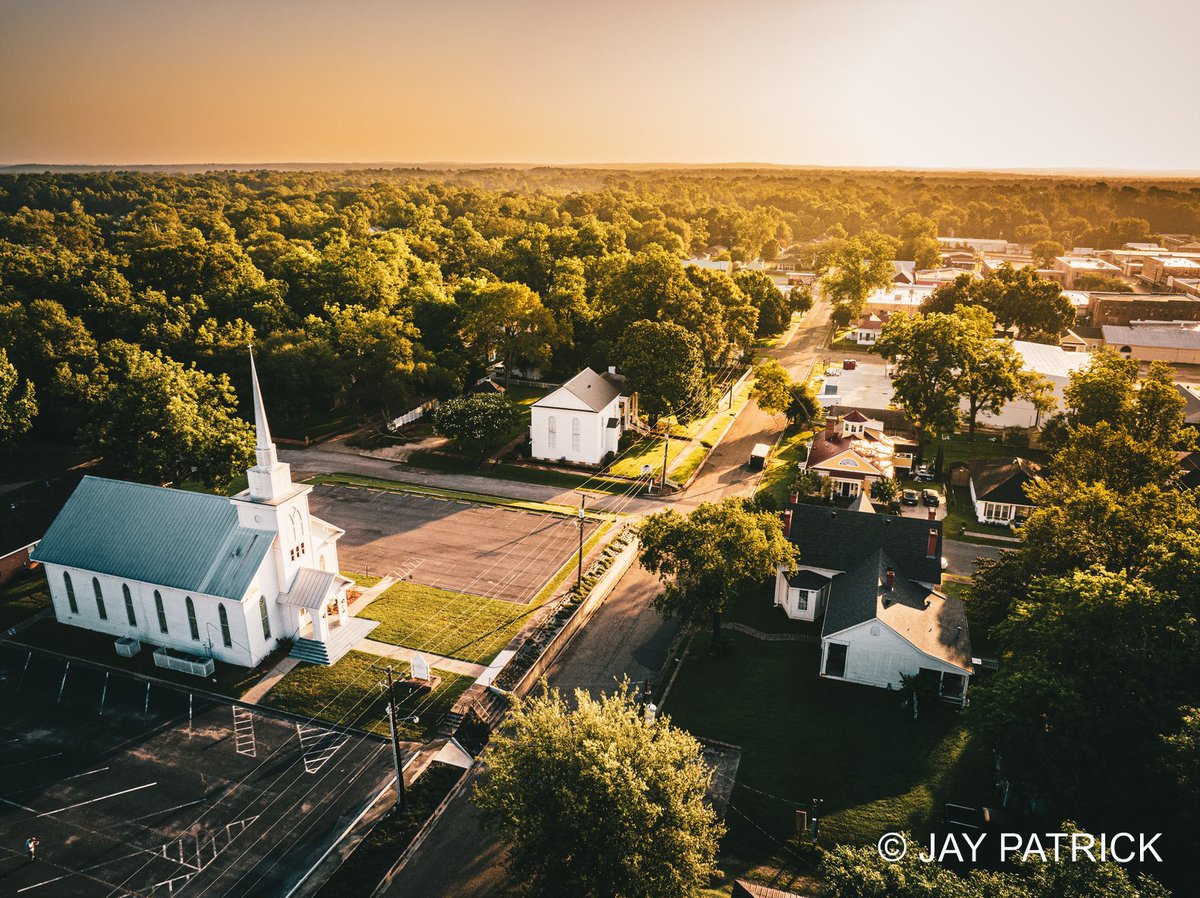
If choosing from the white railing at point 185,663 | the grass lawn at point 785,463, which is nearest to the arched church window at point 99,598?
the white railing at point 185,663

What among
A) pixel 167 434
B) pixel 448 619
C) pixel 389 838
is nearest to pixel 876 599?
pixel 448 619

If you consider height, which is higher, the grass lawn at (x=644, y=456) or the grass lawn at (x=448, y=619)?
the grass lawn at (x=644, y=456)

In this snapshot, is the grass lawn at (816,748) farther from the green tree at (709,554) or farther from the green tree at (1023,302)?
the green tree at (1023,302)

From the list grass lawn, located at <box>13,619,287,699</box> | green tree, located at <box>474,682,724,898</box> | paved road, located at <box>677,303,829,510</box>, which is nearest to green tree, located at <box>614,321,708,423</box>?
Answer: paved road, located at <box>677,303,829,510</box>

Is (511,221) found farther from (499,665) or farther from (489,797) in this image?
(489,797)

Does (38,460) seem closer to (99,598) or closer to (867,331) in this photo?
(99,598)

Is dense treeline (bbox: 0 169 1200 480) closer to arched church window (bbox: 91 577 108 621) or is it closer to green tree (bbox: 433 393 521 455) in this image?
green tree (bbox: 433 393 521 455)

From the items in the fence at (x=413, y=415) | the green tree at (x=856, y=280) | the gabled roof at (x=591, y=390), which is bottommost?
the fence at (x=413, y=415)
